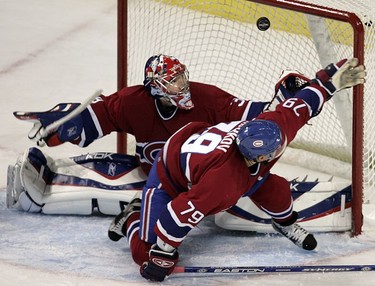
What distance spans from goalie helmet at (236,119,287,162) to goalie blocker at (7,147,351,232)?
0.48 m

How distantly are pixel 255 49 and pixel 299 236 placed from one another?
1035mm

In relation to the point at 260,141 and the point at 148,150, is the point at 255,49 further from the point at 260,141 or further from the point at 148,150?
the point at 260,141

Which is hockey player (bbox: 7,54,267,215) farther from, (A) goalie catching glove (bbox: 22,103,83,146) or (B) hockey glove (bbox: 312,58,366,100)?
(B) hockey glove (bbox: 312,58,366,100)

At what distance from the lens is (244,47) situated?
184 inches

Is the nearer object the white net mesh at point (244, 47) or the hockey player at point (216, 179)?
the hockey player at point (216, 179)

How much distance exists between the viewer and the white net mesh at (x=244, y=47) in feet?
13.8

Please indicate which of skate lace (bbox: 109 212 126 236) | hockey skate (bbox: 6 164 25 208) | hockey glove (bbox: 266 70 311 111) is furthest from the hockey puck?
hockey skate (bbox: 6 164 25 208)

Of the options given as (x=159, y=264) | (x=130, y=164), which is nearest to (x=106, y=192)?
(x=130, y=164)

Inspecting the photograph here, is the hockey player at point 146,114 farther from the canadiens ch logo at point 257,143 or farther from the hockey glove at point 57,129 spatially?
the canadiens ch logo at point 257,143

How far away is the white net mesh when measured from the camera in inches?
165

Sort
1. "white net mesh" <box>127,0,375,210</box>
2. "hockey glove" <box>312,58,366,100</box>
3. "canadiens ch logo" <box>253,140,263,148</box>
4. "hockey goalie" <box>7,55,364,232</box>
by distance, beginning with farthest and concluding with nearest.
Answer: "white net mesh" <box>127,0,375,210</box>
"hockey goalie" <box>7,55,364,232</box>
"hockey glove" <box>312,58,366,100</box>
"canadiens ch logo" <box>253,140,263,148</box>

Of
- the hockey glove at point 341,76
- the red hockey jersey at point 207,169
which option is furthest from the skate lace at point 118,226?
the hockey glove at point 341,76

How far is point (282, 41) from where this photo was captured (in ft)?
14.6

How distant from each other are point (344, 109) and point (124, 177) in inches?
32.3
